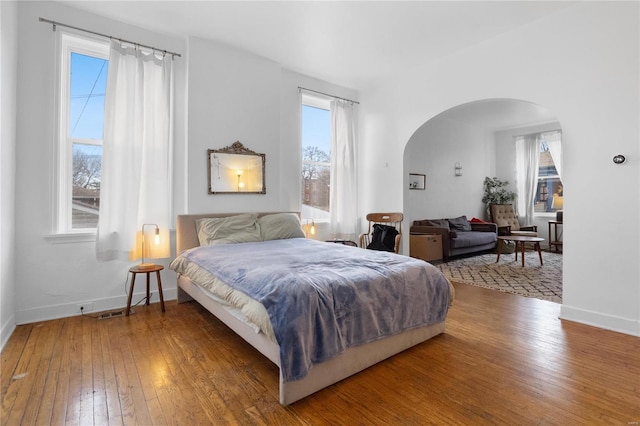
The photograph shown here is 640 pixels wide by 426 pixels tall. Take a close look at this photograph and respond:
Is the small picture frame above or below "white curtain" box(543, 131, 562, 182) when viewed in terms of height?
below

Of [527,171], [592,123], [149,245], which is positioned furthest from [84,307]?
[527,171]

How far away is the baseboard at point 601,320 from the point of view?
2705 mm

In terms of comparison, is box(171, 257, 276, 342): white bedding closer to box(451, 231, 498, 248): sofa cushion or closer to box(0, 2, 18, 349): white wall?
box(0, 2, 18, 349): white wall

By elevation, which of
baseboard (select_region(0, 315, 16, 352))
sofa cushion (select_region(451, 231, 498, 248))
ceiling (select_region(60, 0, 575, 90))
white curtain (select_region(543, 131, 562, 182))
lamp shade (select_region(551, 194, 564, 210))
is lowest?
baseboard (select_region(0, 315, 16, 352))

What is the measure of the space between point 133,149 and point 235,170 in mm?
1158

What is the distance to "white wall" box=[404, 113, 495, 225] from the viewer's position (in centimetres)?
655

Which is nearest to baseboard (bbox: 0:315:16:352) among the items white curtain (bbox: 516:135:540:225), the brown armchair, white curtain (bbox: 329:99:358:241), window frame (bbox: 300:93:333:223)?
window frame (bbox: 300:93:333:223)

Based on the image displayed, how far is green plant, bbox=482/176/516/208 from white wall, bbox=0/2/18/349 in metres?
8.34

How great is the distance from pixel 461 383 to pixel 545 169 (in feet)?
24.1

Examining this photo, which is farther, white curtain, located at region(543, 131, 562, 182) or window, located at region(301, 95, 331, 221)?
white curtain, located at region(543, 131, 562, 182)

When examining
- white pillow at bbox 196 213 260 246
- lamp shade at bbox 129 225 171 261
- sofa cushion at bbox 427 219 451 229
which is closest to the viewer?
lamp shade at bbox 129 225 171 261

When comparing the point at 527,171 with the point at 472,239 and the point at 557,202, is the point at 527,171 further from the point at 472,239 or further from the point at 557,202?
the point at 472,239

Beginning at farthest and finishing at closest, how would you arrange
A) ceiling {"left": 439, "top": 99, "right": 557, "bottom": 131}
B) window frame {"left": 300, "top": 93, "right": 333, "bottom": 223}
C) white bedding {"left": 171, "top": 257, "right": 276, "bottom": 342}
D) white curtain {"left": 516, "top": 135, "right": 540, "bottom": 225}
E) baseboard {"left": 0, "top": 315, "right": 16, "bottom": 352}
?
white curtain {"left": 516, "top": 135, "right": 540, "bottom": 225}, ceiling {"left": 439, "top": 99, "right": 557, "bottom": 131}, window frame {"left": 300, "top": 93, "right": 333, "bottom": 223}, baseboard {"left": 0, "top": 315, "right": 16, "bottom": 352}, white bedding {"left": 171, "top": 257, "right": 276, "bottom": 342}

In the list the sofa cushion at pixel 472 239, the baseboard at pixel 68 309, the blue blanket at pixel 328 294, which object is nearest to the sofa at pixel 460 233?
the sofa cushion at pixel 472 239
